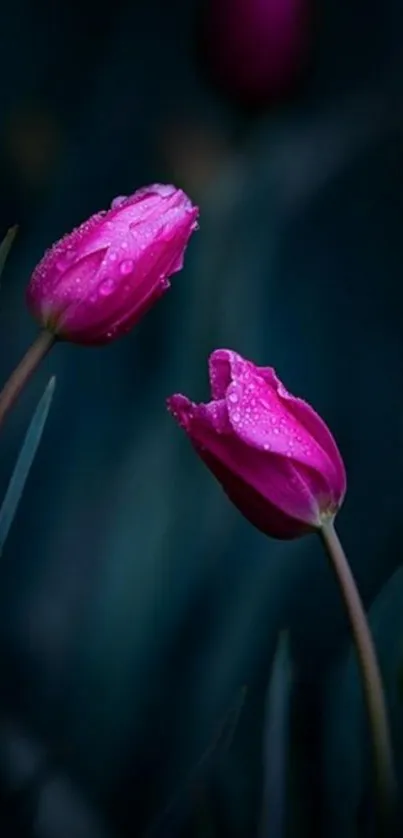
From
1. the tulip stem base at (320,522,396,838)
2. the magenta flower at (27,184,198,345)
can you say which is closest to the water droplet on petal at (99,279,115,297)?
the magenta flower at (27,184,198,345)

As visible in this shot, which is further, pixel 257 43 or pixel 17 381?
pixel 257 43

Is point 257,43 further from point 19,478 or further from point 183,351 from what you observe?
point 19,478

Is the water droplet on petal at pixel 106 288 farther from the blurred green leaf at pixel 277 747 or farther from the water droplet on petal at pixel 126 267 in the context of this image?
the blurred green leaf at pixel 277 747

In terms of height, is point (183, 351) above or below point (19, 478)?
below

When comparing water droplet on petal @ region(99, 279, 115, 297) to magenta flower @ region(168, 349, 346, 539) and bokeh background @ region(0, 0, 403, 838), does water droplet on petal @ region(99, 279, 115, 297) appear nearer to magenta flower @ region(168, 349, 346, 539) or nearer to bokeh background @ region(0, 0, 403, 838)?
magenta flower @ region(168, 349, 346, 539)

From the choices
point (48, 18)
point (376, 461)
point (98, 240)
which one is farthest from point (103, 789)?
point (48, 18)

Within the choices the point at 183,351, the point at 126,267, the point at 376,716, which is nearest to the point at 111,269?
the point at 126,267
